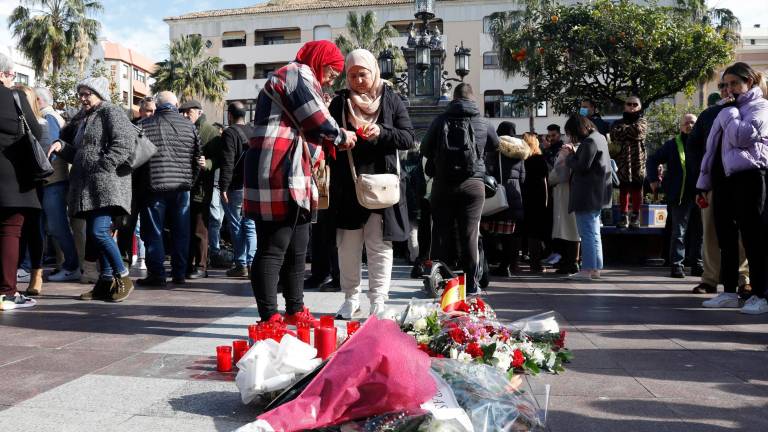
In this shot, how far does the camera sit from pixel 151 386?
301 cm

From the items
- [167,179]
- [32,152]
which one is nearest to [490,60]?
[167,179]

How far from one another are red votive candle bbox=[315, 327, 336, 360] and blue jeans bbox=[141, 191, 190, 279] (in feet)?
12.9

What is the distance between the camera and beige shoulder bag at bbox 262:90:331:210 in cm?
376

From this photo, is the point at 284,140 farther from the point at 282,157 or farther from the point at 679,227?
the point at 679,227

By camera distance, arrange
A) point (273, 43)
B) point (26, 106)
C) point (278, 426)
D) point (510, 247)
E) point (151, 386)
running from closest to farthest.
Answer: point (278, 426) < point (151, 386) < point (26, 106) < point (510, 247) < point (273, 43)

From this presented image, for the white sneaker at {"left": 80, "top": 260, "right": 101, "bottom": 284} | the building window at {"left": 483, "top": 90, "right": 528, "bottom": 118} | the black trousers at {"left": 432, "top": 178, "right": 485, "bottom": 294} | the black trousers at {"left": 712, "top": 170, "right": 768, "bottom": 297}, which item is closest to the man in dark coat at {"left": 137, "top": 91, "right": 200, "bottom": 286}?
the white sneaker at {"left": 80, "top": 260, "right": 101, "bottom": 284}

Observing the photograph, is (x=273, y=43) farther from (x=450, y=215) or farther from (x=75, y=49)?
(x=450, y=215)

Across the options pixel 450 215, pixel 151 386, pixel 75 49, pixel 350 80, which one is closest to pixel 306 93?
pixel 350 80

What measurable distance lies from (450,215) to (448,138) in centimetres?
66

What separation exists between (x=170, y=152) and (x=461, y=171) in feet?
9.47

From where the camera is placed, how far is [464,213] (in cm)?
572

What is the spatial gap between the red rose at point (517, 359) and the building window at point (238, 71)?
50977 millimetres

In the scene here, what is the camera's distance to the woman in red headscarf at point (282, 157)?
12.1ft

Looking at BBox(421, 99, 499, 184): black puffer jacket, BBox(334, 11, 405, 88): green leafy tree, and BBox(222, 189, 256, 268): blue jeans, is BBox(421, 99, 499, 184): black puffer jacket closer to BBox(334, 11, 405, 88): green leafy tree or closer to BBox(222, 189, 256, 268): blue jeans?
BBox(222, 189, 256, 268): blue jeans
